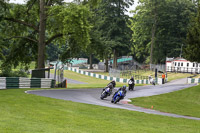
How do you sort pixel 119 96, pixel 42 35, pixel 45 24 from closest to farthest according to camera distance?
1. pixel 119 96
2. pixel 42 35
3. pixel 45 24

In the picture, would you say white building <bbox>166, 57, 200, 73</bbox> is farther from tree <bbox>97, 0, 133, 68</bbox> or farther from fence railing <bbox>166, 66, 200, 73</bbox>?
tree <bbox>97, 0, 133, 68</bbox>

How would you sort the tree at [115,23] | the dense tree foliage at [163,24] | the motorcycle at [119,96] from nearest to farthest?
the motorcycle at [119,96] → the tree at [115,23] → the dense tree foliage at [163,24]

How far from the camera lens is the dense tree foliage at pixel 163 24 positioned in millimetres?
73062

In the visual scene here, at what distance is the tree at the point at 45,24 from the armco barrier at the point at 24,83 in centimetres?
252

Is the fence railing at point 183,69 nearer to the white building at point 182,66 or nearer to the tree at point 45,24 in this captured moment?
the white building at point 182,66

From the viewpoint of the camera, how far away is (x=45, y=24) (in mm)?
27812

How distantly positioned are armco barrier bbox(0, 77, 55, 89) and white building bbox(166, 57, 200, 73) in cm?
4131

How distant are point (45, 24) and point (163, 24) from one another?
5242 centimetres

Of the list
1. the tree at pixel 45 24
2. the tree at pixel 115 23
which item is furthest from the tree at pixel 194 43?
the tree at pixel 115 23

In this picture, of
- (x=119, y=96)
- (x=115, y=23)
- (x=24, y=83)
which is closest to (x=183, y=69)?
(x=115, y=23)

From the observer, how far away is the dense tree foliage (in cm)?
7306

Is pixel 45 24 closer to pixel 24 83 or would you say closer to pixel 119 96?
pixel 24 83

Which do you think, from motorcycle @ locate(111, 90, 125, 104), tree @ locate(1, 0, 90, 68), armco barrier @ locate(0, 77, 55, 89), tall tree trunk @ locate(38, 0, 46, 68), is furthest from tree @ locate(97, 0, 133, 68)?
motorcycle @ locate(111, 90, 125, 104)

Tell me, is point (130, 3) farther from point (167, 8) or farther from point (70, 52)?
point (70, 52)
